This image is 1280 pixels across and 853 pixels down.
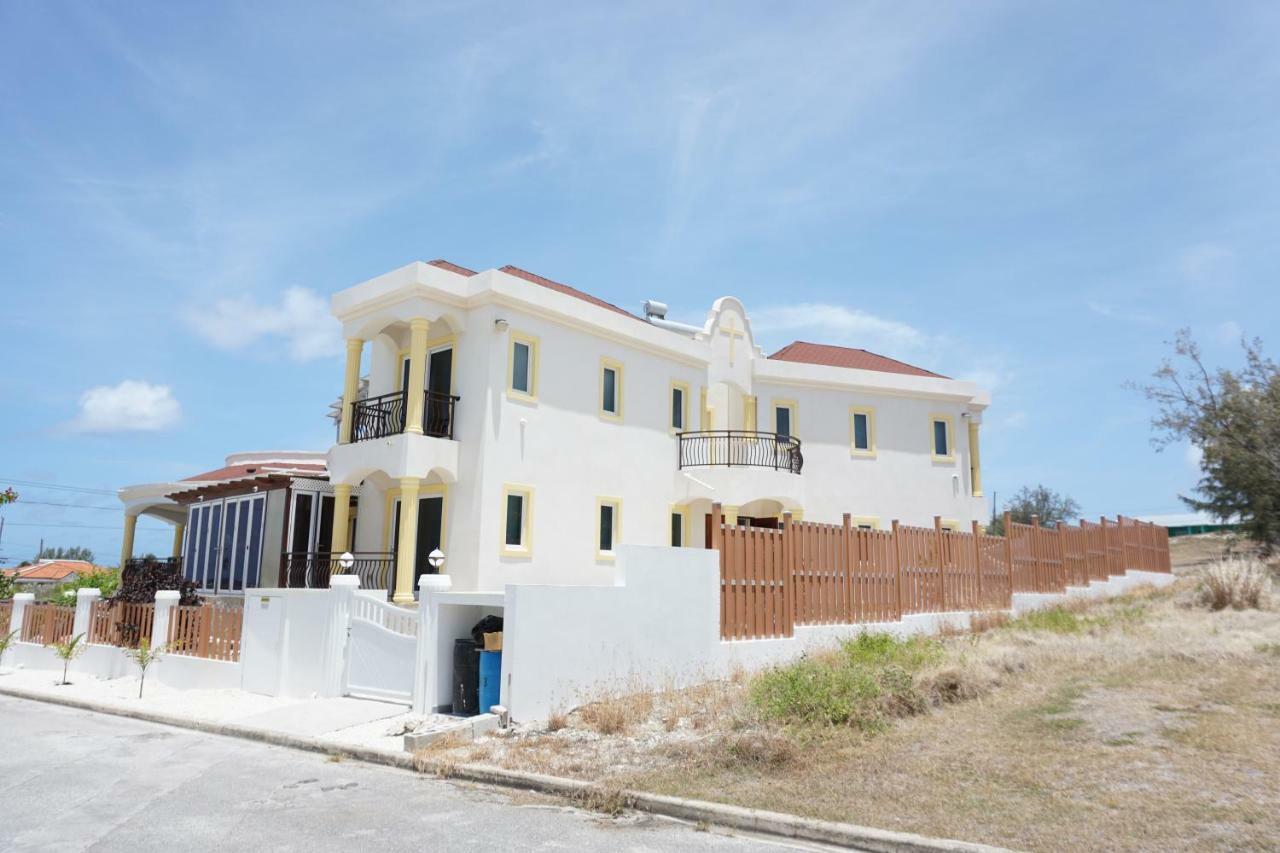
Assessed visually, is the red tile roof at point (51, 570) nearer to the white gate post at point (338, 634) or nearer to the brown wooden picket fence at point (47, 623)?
the brown wooden picket fence at point (47, 623)

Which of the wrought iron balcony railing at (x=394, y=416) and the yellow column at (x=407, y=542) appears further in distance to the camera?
the wrought iron balcony railing at (x=394, y=416)

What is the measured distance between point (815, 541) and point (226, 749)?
9.86m

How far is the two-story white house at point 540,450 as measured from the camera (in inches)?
689

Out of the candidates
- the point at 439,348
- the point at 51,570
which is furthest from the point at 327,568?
the point at 51,570

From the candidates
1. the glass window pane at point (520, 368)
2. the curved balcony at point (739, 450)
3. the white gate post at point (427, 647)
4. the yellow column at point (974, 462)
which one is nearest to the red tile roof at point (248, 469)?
the glass window pane at point (520, 368)

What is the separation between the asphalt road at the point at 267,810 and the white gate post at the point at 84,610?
326 inches

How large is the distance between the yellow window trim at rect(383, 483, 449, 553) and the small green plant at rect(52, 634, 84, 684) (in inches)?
234

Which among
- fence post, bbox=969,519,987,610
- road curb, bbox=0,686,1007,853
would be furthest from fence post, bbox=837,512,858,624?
road curb, bbox=0,686,1007,853

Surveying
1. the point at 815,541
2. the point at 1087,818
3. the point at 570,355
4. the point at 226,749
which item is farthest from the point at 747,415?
the point at 1087,818

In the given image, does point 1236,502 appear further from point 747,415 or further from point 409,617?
point 409,617

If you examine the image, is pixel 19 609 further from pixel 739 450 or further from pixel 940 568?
pixel 940 568

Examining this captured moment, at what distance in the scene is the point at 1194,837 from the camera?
5.90 m

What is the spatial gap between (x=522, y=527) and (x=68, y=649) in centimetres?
876

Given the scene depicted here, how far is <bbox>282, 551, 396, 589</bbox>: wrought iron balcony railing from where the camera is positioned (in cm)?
1819
